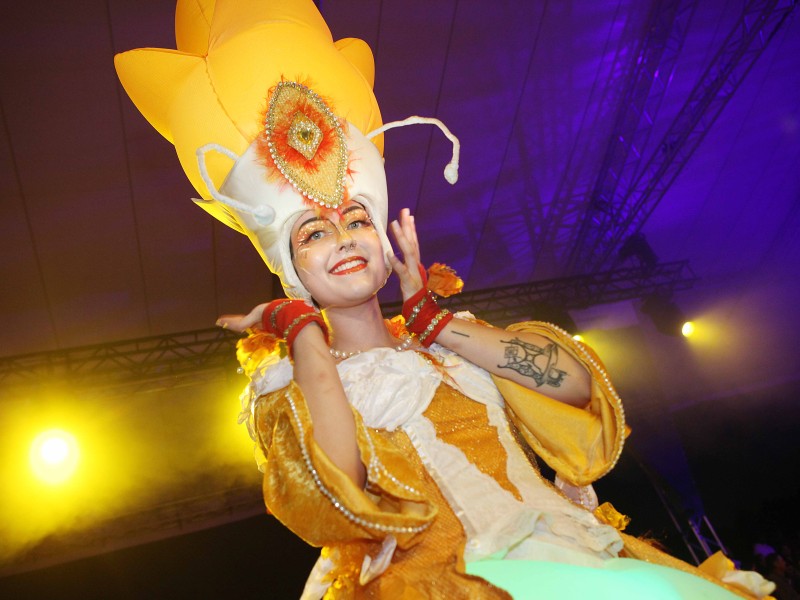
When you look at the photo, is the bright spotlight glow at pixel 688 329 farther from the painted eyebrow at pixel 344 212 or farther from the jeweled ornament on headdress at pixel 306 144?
the jeweled ornament on headdress at pixel 306 144

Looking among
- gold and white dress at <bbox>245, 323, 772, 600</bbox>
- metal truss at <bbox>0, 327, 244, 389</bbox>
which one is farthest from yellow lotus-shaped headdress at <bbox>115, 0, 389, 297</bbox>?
metal truss at <bbox>0, 327, 244, 389</bbox>

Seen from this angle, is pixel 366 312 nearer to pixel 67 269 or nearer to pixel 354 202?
pixel 354 202

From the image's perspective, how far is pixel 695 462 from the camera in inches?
297

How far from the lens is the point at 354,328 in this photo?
197 cm

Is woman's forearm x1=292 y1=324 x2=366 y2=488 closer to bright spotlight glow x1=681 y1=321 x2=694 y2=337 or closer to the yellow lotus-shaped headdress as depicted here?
the yellow lotus-shaped headdress

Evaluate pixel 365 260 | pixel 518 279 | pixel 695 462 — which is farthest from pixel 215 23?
pixel 695 462

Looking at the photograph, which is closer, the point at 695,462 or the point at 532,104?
the point at 532,104

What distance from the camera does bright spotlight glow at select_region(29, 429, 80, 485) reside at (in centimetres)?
534

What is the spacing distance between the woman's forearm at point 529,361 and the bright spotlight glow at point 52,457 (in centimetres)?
495

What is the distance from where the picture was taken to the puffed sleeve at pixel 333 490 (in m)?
1.38

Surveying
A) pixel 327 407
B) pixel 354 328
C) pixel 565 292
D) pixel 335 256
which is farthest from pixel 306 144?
pixel 565 292

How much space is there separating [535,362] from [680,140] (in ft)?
15.8

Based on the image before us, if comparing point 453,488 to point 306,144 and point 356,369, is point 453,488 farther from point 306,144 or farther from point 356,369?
point 306,144

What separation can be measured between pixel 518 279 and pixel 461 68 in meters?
2.77
